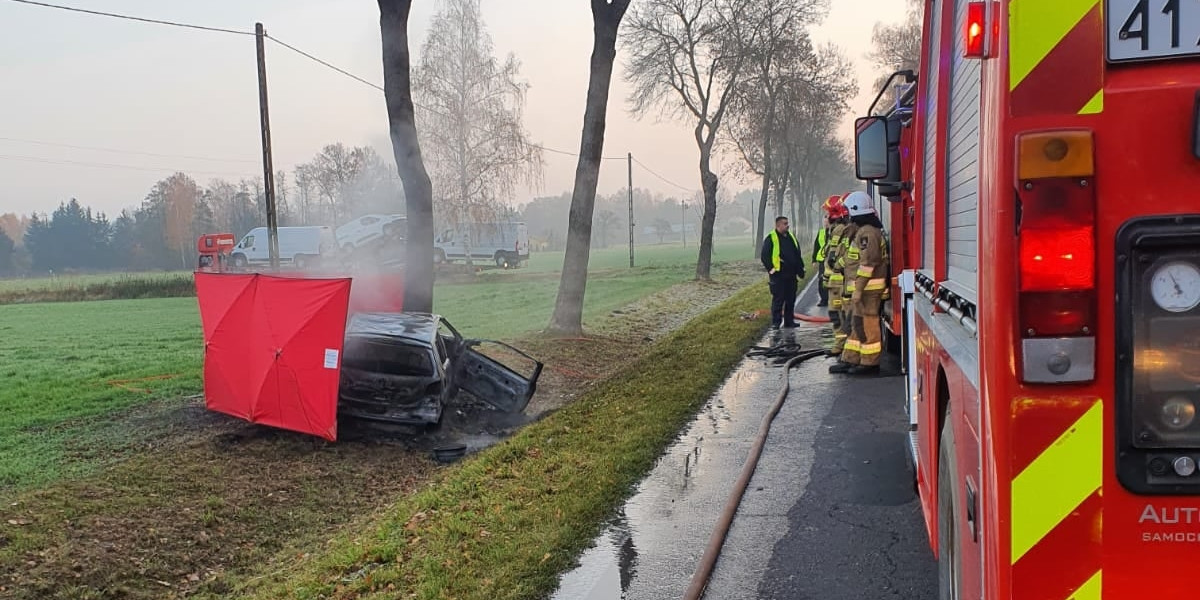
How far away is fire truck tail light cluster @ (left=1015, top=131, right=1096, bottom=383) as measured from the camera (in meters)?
1.73

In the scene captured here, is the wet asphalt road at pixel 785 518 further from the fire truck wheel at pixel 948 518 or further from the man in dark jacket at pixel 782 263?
the man in dark jacket at pixel 782 263

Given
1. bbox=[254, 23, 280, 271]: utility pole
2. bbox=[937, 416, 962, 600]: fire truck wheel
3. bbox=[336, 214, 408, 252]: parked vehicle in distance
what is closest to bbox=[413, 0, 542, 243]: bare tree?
bbox=[336, 214, 408, 252]: parked vehicle in distance

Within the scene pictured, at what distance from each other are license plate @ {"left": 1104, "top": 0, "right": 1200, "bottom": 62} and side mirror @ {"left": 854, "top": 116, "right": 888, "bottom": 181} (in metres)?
3.39

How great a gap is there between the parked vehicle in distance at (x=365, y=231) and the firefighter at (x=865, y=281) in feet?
103

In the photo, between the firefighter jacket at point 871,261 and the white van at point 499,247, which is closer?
the firefighter jacket at point 871,261

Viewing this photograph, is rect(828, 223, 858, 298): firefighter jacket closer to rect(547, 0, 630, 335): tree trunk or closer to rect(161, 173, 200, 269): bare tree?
rect(547, 0, 630, 335): tree trunk

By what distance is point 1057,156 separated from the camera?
1735mm

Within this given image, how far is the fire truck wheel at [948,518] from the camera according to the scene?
265 centimetres

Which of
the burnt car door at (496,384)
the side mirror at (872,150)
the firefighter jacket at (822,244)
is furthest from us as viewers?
the firefighter jacket at (822,244)

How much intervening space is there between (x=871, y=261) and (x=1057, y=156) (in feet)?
22.5

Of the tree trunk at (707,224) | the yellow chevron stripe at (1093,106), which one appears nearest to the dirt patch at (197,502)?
the yellow chevron stripe at (1093,106)

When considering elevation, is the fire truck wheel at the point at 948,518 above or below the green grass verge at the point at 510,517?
above

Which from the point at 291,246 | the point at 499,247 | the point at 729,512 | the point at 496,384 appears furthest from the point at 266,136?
the point at 499,247

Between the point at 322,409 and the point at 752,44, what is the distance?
27713 mm
